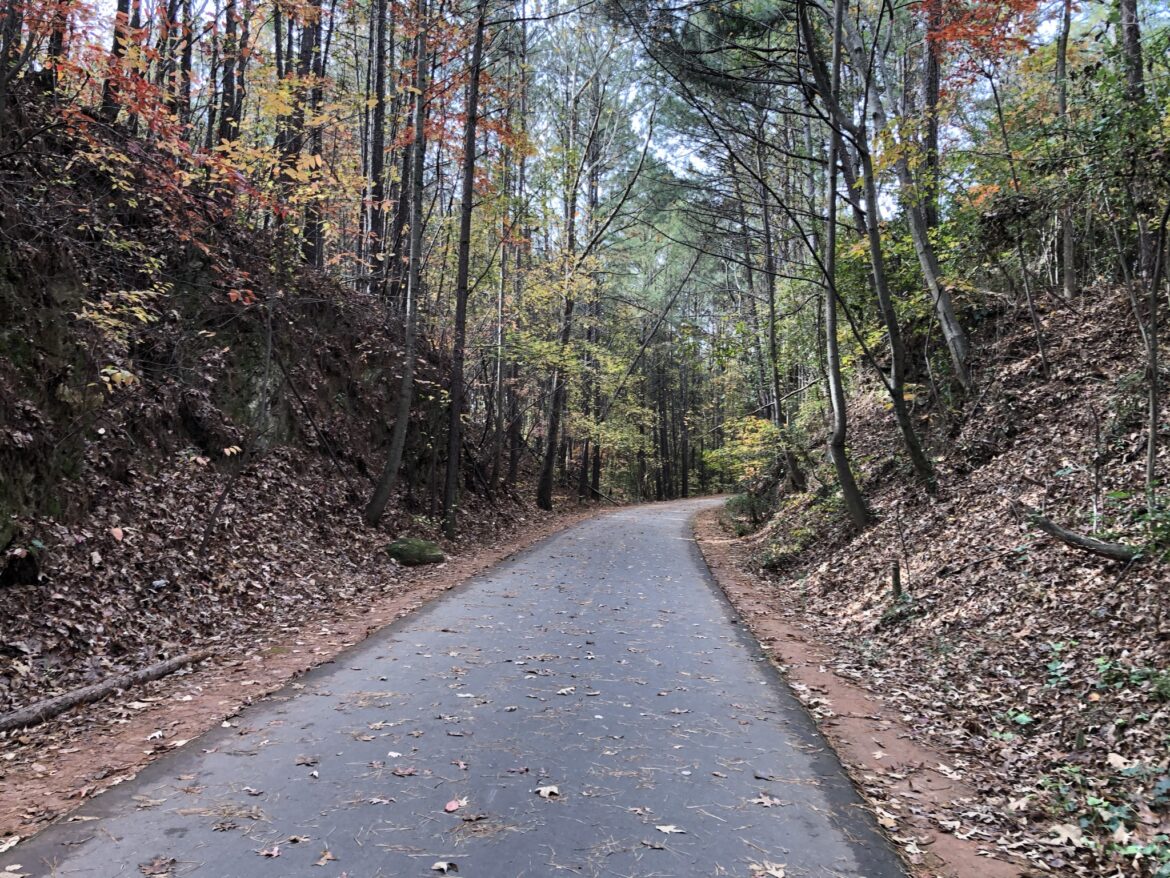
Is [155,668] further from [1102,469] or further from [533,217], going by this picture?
[533,217]

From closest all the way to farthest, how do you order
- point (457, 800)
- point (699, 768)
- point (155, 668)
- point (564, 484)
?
point (457, 800) → point (699, 768) → point (155, 668) → point (564, 484)

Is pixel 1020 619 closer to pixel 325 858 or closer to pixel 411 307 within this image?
pixel 325 858

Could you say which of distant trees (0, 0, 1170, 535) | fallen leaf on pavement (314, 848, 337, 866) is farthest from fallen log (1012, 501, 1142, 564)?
fallen leaf on pavement (314, 848, 337, 866)

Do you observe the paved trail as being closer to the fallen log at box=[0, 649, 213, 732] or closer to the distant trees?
the fallen log at box=[0, 649, 213, 732]

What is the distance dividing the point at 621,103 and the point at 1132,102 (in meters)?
19.7

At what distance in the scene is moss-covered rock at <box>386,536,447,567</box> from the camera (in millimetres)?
11523

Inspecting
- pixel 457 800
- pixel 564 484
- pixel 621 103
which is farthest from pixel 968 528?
pixel 564 484

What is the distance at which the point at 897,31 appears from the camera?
51.5ft

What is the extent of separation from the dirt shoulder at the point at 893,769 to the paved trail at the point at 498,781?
0.18 metres

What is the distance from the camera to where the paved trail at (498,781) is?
3.10 m

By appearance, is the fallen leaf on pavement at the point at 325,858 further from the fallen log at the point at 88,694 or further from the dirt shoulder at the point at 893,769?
the fallen log at the point at 88,694

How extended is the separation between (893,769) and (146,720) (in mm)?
5171

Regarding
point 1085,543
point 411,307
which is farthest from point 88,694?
point 411,307

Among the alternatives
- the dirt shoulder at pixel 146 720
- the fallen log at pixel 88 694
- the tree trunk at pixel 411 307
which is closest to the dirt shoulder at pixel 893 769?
the dirt shoulder at pixel 146 720
